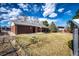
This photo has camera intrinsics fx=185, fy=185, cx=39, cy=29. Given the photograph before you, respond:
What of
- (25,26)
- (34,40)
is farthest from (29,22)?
(34,40)

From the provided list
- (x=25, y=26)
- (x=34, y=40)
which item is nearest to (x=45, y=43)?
(x=34, y=40)

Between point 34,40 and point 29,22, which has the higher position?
point 29,22

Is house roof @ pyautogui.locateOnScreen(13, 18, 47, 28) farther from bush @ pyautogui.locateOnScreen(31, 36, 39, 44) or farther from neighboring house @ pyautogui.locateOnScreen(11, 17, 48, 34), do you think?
bush @ pyautogui.locateOnScreen(31, 36, 39, 44)

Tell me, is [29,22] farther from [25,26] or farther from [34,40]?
[34,40]

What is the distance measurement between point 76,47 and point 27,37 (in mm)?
420

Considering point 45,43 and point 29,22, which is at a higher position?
point 29,22

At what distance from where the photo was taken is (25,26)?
1584 millimetres

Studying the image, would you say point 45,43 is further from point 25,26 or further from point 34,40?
point 25,26

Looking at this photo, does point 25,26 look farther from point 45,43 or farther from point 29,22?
point 45,43

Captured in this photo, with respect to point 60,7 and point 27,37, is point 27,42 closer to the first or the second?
point 27,37

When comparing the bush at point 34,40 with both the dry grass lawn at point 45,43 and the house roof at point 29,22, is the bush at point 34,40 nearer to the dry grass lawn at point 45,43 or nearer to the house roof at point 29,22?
the dry grass lawn at point 45,43

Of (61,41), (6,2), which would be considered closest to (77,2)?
(61,41)

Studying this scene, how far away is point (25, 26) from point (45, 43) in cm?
22

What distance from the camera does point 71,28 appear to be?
1565 mm
